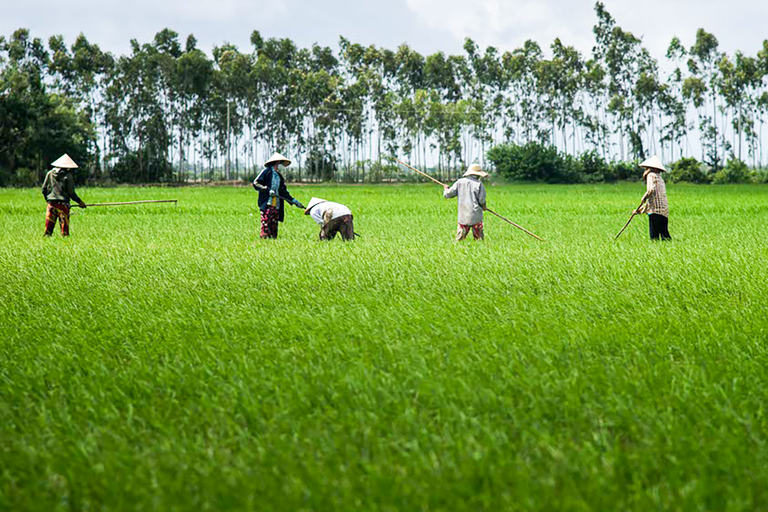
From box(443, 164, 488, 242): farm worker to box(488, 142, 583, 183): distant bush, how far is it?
4324 cm

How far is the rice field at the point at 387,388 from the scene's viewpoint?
253cm

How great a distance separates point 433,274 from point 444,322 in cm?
227

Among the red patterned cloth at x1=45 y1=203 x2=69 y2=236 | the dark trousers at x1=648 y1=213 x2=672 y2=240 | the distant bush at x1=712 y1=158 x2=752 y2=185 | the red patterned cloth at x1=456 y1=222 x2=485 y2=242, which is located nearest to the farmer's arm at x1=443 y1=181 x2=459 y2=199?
the red patterned cloth at x1=456 y1=222 x2=485 y2=242

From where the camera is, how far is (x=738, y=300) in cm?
582

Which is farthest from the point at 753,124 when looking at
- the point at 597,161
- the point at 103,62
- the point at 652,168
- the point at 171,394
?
the point at 171,394

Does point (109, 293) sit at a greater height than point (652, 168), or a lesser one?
lesser

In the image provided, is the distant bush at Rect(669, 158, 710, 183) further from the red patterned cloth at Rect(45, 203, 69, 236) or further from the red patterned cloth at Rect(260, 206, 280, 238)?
the red patterned cloth at Rect(45, 203, 69, 236)

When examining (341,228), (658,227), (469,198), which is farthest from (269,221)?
(658,227)

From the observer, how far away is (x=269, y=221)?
456 inches

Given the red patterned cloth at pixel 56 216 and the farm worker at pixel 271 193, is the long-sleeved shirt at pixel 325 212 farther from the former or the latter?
the red patterned cloth at pixel 56 216

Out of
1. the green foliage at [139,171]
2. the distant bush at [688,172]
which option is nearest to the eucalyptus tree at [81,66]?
the green foliage at [139,171]

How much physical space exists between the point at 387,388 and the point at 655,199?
8.14 metres

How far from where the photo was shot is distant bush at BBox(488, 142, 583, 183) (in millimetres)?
53562

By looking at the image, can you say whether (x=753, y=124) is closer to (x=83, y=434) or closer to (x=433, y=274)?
(x=433, y=274)
